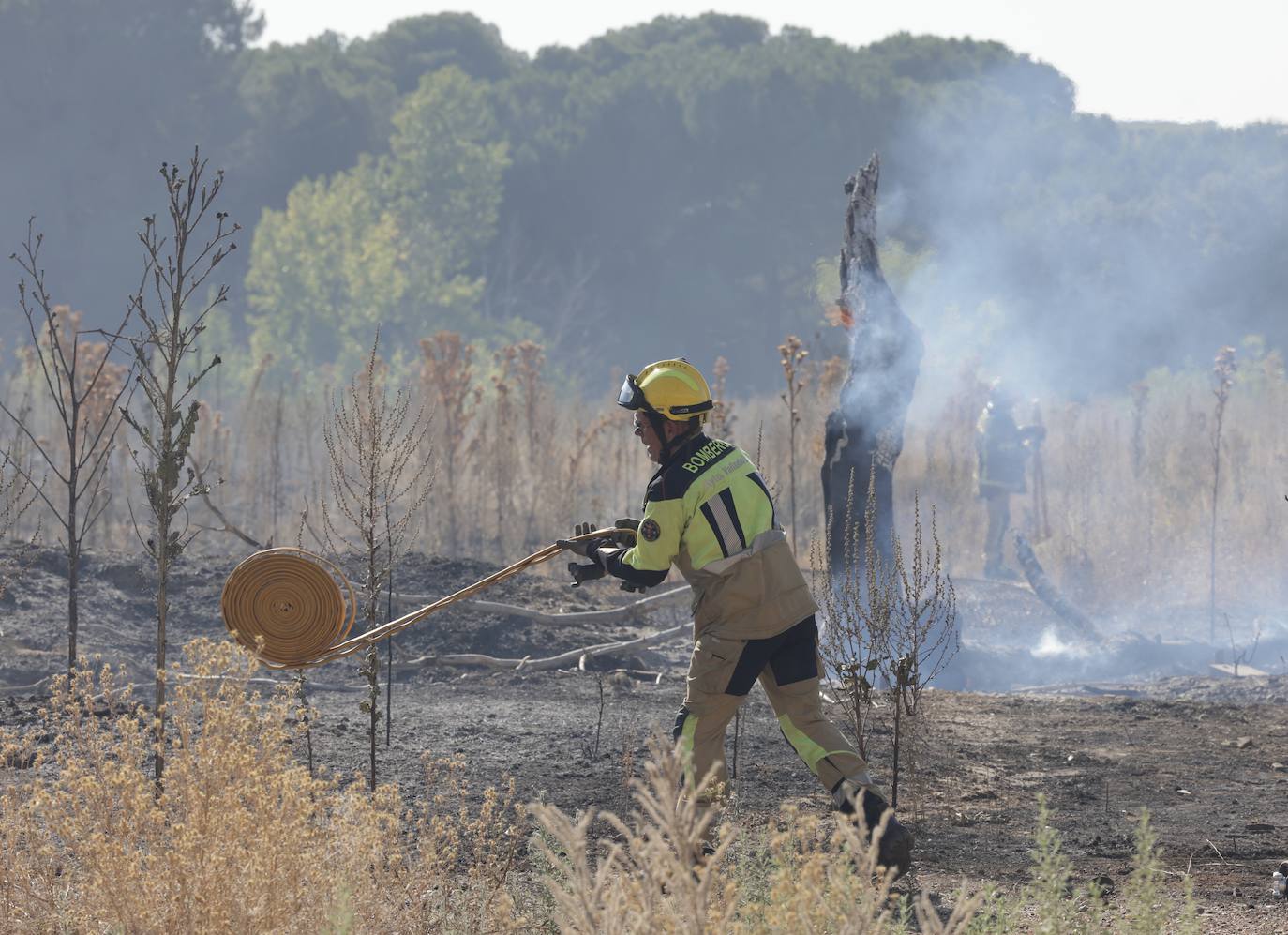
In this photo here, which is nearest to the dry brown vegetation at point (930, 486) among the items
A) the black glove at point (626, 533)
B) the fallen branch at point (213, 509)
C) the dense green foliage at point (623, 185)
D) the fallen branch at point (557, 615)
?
the fallen branch at point (557, 615)

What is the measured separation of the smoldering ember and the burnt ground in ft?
0.18

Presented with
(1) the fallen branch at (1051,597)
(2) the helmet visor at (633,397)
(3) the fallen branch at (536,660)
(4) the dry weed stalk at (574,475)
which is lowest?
(3) the fallen branch at (536,660)

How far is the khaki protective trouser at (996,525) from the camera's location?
55.1 ft

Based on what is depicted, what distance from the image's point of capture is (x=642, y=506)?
7.13 meters

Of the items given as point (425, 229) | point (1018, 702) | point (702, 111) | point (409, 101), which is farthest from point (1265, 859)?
point (702, 111)

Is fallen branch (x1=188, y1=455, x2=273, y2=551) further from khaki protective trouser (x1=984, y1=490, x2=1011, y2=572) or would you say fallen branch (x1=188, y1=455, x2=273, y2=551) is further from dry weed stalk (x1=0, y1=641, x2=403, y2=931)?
khaki protective trouser (x1=984, y1=490, x2=1011, y2=572)

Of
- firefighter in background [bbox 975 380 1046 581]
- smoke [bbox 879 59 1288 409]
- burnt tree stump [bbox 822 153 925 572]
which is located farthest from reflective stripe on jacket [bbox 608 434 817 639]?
smoke [bbox 879 59 1288 409]

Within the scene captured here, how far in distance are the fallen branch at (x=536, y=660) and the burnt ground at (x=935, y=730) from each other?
106 mm

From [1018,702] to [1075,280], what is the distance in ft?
86.4

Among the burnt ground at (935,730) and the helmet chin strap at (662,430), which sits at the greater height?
the helmet chin strap at (662,430)

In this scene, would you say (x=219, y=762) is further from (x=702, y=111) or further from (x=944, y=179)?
(x=702, y=111)

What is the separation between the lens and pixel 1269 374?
2495 cm

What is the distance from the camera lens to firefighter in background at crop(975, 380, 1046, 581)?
54.2 ft

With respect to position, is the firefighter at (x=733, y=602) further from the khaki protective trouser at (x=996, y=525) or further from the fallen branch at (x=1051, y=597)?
the khaki protective trouser at (x=996, y=525)
